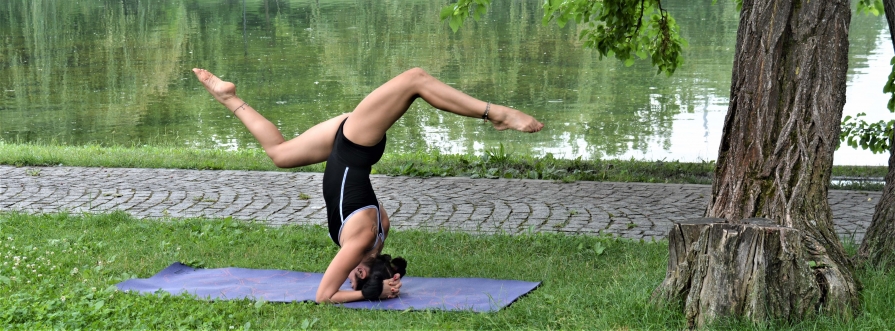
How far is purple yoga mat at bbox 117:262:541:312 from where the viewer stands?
5.22 meters

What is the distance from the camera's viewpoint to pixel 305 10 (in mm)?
39500

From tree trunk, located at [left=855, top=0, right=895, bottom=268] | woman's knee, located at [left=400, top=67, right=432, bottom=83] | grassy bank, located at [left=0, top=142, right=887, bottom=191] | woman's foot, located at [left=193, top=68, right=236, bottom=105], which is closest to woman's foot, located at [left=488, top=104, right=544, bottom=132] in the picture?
woman's knee, located at [left=400, top=67, right=432, bottom=83]

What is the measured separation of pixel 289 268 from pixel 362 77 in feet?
52.9

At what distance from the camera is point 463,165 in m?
10.1

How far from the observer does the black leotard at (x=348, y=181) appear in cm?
539

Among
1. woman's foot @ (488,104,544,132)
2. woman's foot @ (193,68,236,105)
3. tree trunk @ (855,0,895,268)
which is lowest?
tree trunk @ (855,0,895,268)

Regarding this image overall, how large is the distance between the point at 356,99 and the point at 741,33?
46.4ft

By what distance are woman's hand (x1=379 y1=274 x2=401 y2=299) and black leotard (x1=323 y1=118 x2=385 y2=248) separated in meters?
0.25

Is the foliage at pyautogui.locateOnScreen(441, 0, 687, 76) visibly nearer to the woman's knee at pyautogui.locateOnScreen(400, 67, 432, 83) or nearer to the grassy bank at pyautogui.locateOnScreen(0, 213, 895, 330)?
the grassy bank at pyautogui.locateOnScreen(0, 213, 895, 330)

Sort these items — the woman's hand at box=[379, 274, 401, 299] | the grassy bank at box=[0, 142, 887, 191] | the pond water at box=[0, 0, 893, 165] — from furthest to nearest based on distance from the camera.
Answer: the pond water at box=[0, 0, 893, 165] → the grassy bank at box=[0, 142, 887, 191] → the woman's hand at box=[379, 274, 401, 299]

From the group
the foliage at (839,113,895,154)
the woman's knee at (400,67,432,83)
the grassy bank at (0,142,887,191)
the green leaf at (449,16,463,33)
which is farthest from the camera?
the grassy bank at (0,142,887,191)

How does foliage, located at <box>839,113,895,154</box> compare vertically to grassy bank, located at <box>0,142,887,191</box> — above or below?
above

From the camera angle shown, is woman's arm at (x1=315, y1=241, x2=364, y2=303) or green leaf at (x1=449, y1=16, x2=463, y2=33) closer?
woman's arm at (x1=315, y1=241, x2=364, y2=303)

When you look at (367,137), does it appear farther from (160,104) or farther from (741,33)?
(160,104)
